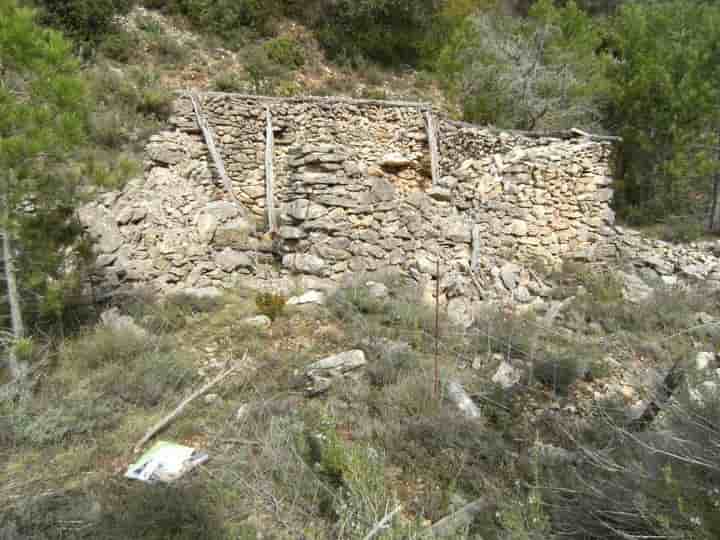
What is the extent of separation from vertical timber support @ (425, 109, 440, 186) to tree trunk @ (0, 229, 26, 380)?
649 centimetres

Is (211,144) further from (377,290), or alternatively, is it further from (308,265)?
(377,290)

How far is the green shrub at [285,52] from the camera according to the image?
12375 mm

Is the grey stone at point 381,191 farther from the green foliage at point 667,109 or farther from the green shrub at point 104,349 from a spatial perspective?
the green foliage at point 667,109

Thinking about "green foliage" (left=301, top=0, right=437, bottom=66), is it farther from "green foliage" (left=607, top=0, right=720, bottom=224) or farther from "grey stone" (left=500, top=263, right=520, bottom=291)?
"grey stone" (left=500, top=263, right=520, bottom=291)

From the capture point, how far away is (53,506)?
260cm

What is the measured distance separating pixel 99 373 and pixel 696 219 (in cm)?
1338

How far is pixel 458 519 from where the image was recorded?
2.42m

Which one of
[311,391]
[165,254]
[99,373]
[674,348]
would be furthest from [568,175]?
[99,373]

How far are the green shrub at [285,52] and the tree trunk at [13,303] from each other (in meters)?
10.7

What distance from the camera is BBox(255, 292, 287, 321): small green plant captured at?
504cm

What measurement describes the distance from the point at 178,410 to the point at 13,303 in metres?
1.89

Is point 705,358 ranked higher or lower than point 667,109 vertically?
lower

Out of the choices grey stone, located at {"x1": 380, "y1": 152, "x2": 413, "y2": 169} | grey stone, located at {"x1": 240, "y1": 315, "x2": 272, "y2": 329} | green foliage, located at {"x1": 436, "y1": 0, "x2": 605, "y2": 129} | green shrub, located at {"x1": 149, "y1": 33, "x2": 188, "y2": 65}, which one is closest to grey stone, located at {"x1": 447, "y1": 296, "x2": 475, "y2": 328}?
grey stone, located at {"x1": 240, "y1": 315, "x2": 272, "y2": 329}

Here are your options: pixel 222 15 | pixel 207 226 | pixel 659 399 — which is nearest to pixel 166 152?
pixel 207 226
